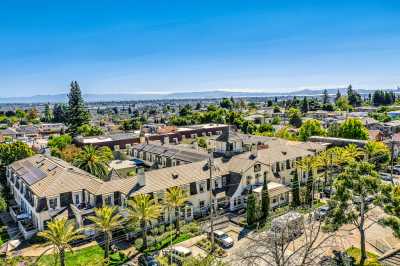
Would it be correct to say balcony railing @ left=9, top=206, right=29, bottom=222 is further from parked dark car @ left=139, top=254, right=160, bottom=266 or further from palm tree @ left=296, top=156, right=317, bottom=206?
palm tree @ left=296, top=156, right=317, bottom=206

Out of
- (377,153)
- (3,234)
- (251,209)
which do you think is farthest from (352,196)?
(3,234)

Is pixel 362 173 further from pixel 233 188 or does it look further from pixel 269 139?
pixel 269 139

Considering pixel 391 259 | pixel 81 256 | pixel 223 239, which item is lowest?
pixel 81 256

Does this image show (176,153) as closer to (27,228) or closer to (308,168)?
(308,168)

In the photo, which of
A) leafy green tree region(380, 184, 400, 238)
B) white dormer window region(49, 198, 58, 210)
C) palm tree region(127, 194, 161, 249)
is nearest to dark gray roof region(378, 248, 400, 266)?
leafy green tree region(380, 184, 400, 238)

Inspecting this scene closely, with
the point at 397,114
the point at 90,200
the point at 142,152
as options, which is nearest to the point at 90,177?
the point at 90,200

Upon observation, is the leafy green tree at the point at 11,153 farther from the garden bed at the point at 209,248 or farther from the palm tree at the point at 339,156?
the palm tree at the point at 339,156
